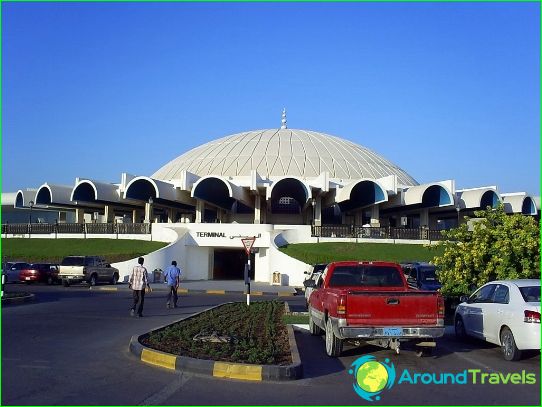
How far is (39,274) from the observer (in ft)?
100

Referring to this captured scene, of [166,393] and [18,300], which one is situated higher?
[18,300]

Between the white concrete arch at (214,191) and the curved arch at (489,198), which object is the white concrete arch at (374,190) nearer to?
the white concrete arch at (214,191)

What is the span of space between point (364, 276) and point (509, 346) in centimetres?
310

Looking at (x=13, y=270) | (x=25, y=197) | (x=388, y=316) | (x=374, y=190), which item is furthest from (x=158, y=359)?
(x=25, y=197)

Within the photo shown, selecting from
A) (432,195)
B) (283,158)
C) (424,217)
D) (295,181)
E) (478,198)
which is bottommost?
(424,217)

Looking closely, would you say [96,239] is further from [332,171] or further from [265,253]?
[332,171]

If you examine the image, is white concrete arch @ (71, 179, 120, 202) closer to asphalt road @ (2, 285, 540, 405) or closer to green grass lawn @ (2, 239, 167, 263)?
green grass lawn @ (2, 239, 167, 263)

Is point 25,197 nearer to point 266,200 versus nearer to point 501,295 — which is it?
point 266,200

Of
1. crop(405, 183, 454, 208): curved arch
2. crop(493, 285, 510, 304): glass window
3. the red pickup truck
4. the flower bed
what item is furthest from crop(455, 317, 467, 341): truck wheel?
crop(405, 183, 454, 208): curved arch

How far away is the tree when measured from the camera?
15165mm

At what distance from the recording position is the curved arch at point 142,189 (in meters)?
44.4

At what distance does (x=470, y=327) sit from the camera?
12.3 m

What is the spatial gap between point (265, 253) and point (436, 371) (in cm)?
2818

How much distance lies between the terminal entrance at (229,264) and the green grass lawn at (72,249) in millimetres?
4803
